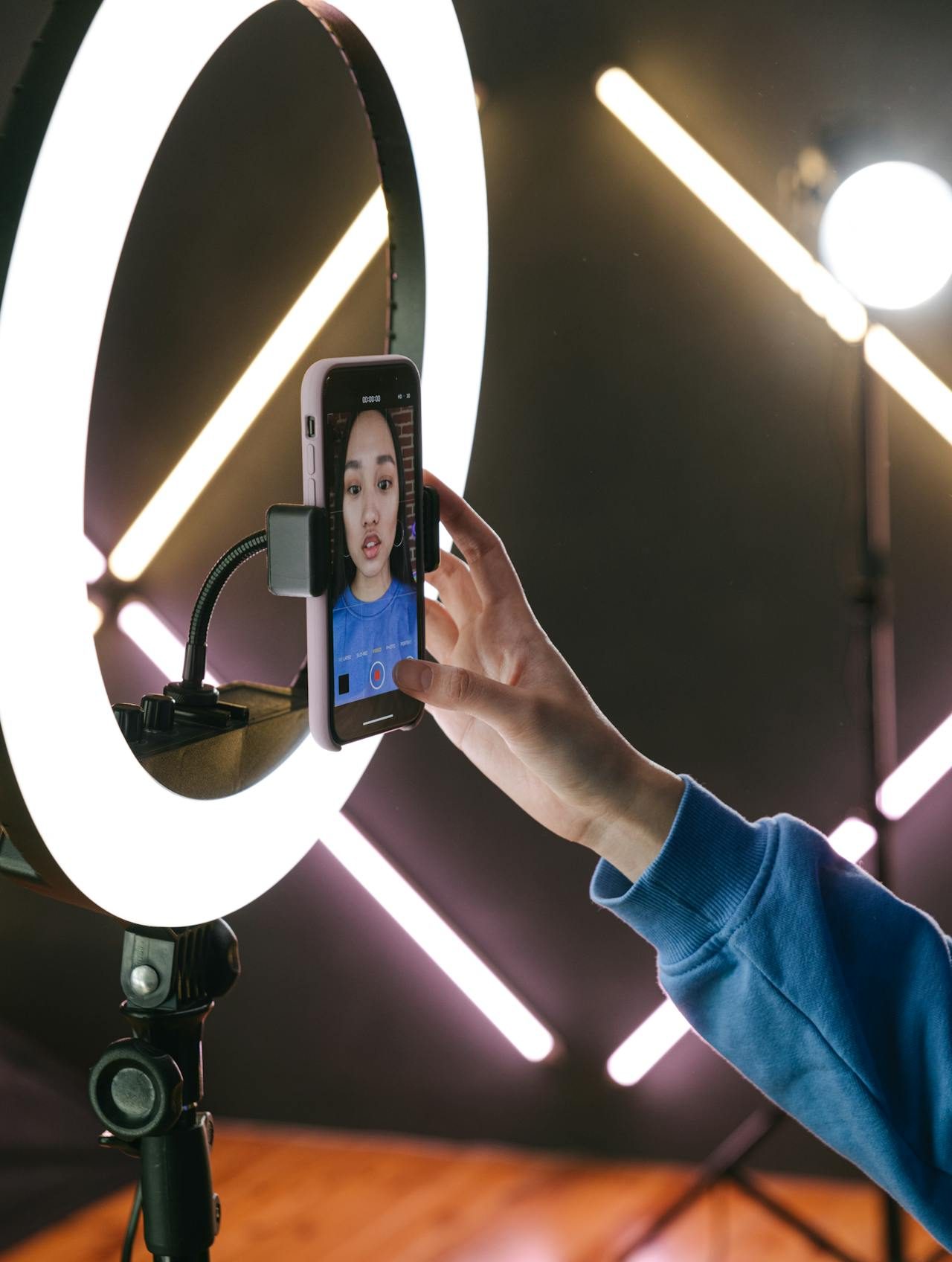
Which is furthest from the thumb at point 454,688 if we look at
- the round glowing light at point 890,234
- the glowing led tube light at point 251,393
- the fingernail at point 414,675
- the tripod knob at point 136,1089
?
the glowing led tube light at point 251,393

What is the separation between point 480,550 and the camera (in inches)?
28.9

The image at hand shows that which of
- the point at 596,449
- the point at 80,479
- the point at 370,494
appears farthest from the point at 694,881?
the point at 596,449

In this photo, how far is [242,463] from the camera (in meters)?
1.81

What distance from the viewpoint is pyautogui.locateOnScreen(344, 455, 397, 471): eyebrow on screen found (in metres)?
0.58

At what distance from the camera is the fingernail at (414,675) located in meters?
0.61

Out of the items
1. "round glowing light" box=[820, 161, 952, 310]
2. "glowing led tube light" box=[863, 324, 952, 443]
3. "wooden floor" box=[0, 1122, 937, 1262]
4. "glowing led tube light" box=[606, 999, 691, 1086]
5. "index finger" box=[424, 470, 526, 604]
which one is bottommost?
"wooden floor" box=[0, 1122, 937, 1262]

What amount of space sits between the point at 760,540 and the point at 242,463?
2.63 feet

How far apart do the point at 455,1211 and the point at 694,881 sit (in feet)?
4.54

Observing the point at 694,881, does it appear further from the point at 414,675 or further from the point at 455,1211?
the point at 455,1211

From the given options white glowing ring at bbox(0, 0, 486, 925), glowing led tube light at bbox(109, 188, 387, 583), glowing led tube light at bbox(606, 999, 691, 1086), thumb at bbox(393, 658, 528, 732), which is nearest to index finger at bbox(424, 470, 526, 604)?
thumb at bbox(393, 658, 528, 732)

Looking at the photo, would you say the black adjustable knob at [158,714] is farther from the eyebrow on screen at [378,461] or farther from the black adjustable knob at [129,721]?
the eyebrow on screen at [378,461]

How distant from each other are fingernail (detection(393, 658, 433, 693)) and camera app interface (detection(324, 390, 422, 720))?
0.01m

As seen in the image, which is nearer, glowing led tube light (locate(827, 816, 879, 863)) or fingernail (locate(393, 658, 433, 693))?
fingernail (locate(393, 658, 433, 693))

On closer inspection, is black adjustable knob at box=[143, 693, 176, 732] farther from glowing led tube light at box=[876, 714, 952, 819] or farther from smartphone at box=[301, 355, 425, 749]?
glowing led tube light at box=[876, 714, 952, 819]
